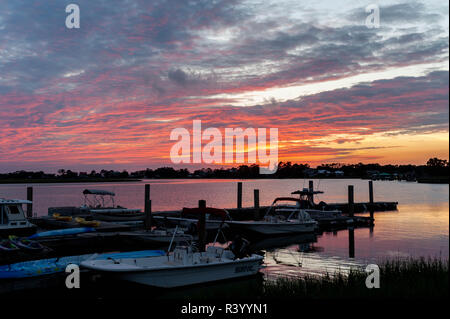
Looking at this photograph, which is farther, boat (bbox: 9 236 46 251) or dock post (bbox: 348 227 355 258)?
dock post (bbox: 348 227 355 258)

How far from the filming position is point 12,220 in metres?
24.0

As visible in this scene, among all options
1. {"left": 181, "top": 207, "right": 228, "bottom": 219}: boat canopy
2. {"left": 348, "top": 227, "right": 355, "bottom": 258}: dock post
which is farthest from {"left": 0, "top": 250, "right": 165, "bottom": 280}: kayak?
{"left": 348, "top": 227, "right": 355, "bottom": 258}: dock post

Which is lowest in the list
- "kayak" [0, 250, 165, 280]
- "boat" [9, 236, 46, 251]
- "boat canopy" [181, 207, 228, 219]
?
"kayak" [0, 250, 165, 280]

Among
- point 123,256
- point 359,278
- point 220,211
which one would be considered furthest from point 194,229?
point 359,278

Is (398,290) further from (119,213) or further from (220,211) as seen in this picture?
(119,213)

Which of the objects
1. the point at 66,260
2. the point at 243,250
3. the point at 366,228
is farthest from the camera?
the point at 366,228

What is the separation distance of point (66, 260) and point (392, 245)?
23451mm

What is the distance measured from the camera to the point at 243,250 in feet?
60.8

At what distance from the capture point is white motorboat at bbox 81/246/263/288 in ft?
50.3

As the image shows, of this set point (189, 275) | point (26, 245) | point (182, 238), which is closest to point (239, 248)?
point (189, 275)

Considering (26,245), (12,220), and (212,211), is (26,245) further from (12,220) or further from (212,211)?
(212,211)

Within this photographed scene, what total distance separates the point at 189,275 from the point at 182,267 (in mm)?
544

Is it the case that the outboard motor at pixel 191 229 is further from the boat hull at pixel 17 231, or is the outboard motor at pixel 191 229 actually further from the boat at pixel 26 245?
the boat at pixel 26 245

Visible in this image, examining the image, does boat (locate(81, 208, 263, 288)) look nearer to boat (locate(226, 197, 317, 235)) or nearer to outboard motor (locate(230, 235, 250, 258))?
outboard motor (locate(230, 235, 250, 258))
